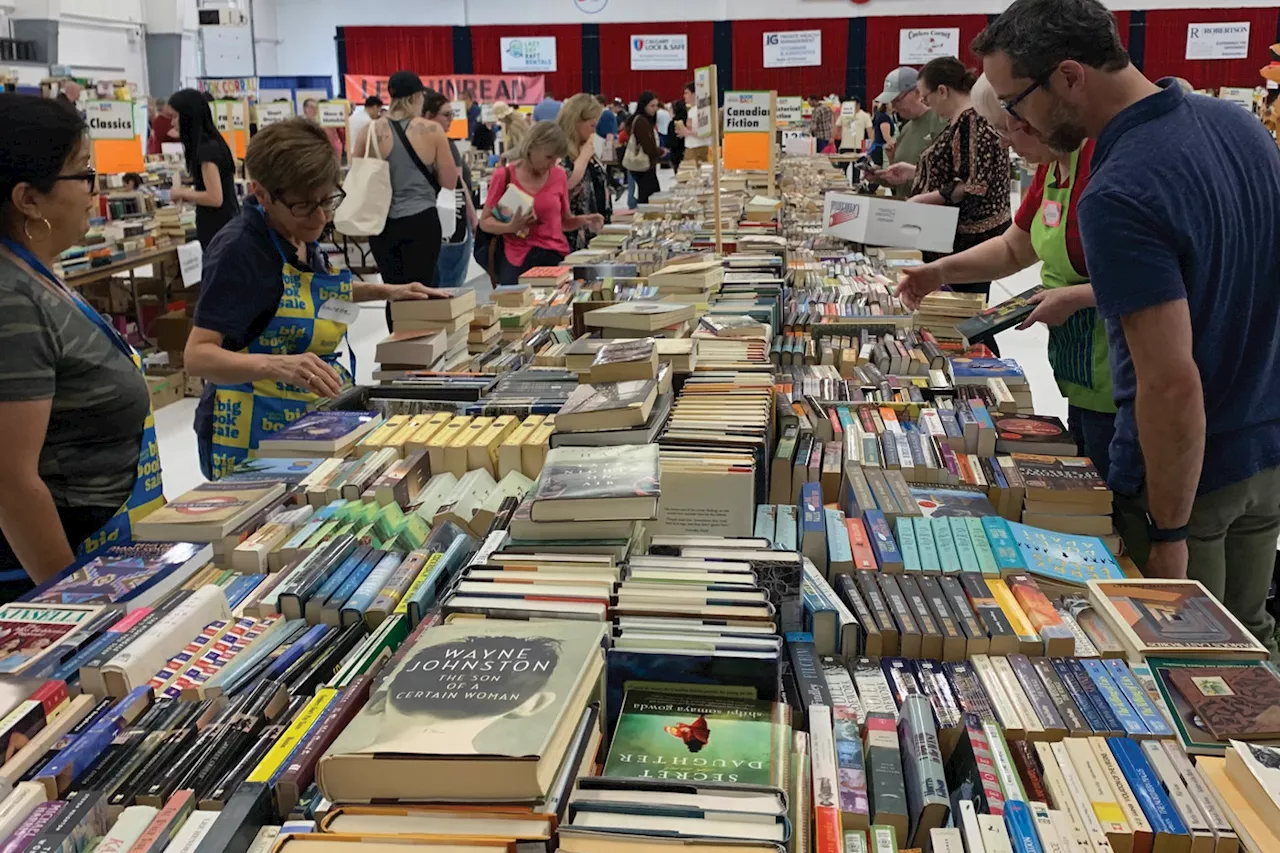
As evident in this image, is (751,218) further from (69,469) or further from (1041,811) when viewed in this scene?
(1041,811)

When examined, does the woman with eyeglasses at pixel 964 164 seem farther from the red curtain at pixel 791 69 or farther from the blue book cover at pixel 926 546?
the red curtain at pixel 791 69

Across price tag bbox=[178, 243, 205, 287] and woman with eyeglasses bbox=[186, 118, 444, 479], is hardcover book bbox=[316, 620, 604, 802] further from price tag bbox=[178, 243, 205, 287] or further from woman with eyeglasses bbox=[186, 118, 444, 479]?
price tag bbox=[178, 243, 205, 287]

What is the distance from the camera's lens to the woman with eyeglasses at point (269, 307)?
2.62 meters

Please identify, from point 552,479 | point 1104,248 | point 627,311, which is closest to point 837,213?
point 627,311

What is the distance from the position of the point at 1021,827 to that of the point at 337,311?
2294mm

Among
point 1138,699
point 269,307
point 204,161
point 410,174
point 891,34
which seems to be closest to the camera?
point 1138,699

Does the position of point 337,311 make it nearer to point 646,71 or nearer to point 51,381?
point 51,381

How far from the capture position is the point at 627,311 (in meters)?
2.85

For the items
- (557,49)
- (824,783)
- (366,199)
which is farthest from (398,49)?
(824,783)

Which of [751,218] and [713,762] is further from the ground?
[751,218]

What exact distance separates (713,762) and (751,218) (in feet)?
16.4

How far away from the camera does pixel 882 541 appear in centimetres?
200

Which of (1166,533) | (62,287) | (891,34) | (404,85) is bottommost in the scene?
(1166,533)

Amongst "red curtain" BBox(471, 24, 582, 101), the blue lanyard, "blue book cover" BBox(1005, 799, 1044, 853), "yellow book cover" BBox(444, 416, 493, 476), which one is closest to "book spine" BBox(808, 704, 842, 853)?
"blue book cover" BBox(1005, 799, 1044, 853)
